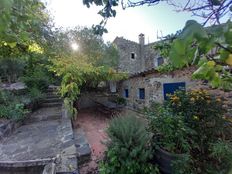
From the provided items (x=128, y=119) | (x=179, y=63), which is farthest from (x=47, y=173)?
(x=179, y=63)

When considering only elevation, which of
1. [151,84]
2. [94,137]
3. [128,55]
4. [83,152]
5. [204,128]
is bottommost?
[94,137]

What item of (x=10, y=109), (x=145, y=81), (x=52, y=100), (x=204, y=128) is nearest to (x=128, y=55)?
(x=145, y=81)

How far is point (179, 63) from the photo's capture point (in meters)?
0.62

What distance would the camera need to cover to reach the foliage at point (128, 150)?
131 inches

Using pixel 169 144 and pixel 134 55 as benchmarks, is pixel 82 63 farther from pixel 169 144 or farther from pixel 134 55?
pixel 134 55

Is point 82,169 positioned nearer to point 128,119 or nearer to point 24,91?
point 128,119

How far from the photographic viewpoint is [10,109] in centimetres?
641

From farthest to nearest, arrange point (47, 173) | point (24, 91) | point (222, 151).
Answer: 1. point (24, 91)
2. point (222, 151)
3. point (47, 173)

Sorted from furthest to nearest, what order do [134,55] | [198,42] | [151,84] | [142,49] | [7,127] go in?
[142,49] → [134,55] → [151,84] → [7,127] → [198,42]

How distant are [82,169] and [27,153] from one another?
126 cm

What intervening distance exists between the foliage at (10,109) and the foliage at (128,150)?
13.1 feet

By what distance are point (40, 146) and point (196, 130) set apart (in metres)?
3.56

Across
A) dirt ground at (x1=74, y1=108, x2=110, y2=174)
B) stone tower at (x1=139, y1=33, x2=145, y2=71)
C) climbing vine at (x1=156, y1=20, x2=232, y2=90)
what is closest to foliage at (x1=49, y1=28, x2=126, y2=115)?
dirt ground at (x1=74, y1=108, x2=110, y2=174)

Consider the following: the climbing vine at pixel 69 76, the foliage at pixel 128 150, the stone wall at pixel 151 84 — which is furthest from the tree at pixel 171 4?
the climbing vine at pixel 69 76
